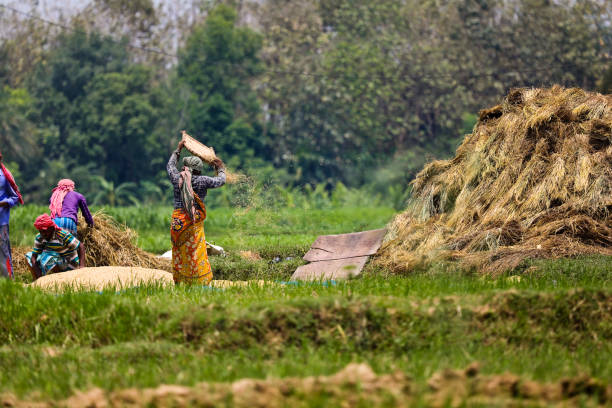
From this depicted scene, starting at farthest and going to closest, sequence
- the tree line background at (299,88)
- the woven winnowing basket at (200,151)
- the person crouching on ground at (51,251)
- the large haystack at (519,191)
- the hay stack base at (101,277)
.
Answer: the tree line background at (299,88) → the person crouching on ground at (51,251) → the large haystack at (519,191) → the woven winnowing basket at (200,151) → the hay stack base at (101,277)

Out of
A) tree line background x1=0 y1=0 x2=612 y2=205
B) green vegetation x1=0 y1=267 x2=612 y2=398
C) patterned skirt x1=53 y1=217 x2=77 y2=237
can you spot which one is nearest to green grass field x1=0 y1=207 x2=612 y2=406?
green vegetation x1=0 y1=267 x2=612 y2=398

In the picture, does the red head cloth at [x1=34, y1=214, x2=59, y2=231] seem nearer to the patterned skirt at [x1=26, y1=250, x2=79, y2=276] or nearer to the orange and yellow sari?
the patterned skirt at [x1=26, y1=250, x2=79, y2=276]

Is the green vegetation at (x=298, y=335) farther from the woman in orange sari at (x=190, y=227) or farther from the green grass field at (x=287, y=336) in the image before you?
the woman in orange sari at (x=190, y=227)

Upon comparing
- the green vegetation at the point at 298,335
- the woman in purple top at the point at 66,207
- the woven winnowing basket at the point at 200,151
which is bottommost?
the green vegetation at the point at 298,335

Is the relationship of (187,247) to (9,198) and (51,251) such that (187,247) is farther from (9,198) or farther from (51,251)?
(9,198)

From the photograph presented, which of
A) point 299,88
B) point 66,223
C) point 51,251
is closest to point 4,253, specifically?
point 51,251

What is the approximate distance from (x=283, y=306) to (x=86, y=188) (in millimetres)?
34239

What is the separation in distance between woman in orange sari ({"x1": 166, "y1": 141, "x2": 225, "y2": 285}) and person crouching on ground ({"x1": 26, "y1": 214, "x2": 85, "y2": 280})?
199 cm

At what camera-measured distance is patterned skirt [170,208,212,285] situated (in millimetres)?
9828

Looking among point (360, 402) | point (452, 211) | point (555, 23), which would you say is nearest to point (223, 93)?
point (555, 23)

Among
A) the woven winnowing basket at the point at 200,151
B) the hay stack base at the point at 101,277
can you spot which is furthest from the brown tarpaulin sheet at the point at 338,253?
the woven winnowing basket at the point at 200,151

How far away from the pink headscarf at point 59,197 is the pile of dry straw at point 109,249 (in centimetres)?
80

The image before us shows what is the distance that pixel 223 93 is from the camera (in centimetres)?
4138

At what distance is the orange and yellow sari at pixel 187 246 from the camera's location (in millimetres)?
9820
